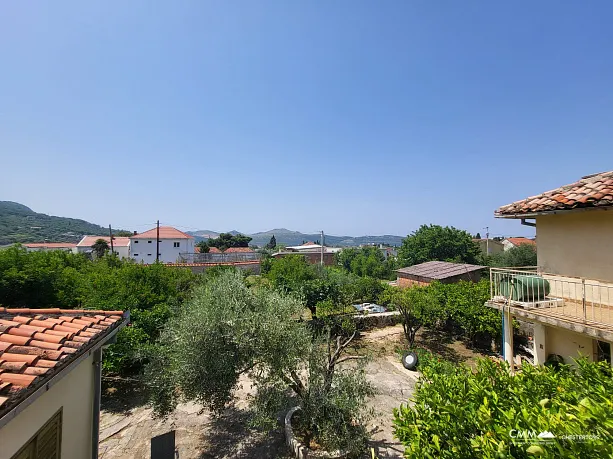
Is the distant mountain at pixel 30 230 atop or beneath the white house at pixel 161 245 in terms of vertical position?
atop

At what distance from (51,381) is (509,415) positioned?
4651mm

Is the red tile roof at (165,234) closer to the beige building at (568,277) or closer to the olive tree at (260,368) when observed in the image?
the olive tree at (260,368)

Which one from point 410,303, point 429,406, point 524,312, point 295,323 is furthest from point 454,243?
point 429,406

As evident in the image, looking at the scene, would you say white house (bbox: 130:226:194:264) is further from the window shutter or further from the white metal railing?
the white metal railing

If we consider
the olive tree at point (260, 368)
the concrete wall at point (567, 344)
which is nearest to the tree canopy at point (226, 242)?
the olive tree at point (260, 368)

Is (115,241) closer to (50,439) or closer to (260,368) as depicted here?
(260,368)

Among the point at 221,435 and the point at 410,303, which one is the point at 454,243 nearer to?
the point at 410,303

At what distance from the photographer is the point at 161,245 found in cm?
4962

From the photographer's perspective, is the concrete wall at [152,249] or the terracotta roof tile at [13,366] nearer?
the terracotta roof tile at [13,366]

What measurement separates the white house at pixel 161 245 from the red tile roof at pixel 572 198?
4856 centimetres

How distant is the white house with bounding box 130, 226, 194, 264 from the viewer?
48.7 m

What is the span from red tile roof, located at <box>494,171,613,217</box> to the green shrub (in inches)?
162

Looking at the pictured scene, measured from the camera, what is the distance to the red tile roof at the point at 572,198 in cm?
631

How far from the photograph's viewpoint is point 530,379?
A: 12.2ft
